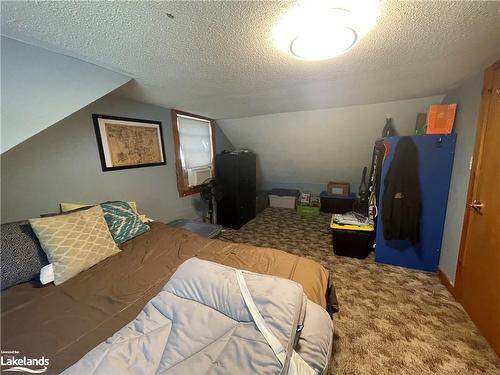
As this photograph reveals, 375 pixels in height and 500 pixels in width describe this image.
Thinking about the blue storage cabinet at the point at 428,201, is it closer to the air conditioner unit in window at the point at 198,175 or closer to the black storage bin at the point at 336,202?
the black storage bin at the point at 336,202

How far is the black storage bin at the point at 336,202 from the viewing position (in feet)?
13.4

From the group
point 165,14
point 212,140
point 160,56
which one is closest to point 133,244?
point 160,56

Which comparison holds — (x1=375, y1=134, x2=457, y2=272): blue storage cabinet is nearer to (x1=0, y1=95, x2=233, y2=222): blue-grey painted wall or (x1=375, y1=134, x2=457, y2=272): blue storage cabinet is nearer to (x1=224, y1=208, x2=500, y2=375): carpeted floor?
(x1=224, y1=208, x2=500, y2=375): carpeted floor

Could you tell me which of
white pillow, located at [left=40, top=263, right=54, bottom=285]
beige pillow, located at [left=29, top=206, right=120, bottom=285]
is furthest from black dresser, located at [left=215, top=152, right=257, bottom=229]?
white pillow, located at [left=40, top=263, right=54, bottom=285]

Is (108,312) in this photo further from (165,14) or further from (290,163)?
(290,163)

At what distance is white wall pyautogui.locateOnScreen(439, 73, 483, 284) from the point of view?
1.72 metres

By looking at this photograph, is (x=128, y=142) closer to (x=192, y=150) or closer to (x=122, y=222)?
(x=122, y=222)

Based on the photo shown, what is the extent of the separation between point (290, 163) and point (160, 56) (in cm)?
336

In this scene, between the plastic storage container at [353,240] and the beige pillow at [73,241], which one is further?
the plastic storage container at [353,240]

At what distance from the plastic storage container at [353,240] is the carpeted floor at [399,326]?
10 centimetres

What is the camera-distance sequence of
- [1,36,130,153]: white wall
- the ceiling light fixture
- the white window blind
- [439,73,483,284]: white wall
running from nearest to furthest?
the ceiling light fixture → [1,36,130,153]: white wall → [439,73,483,284]: white wall → the white window blind

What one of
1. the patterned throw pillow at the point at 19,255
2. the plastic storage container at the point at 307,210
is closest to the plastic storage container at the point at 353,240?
the plastic storage container at the point at 307,210

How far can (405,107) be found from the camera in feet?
8.43

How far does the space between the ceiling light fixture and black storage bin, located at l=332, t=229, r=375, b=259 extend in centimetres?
209
